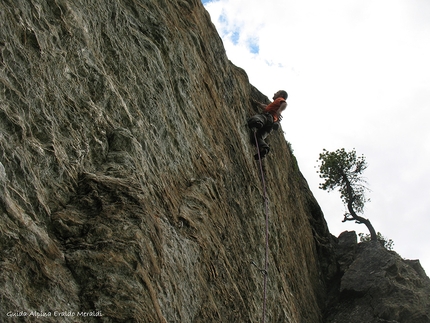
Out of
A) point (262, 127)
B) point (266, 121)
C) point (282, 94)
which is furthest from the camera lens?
point (282, 94)

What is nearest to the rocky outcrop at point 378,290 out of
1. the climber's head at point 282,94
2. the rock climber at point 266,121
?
the rock climber at point 266,121

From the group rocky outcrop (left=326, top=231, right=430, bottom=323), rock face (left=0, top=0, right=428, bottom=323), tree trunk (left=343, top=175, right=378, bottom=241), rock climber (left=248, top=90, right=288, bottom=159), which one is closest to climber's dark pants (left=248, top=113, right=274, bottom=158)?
rock climber (left=248, top=90, right=288, bottom=159)

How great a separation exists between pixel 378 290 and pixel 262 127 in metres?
7.15

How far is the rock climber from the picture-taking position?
46.4 ft

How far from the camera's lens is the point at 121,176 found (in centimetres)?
670

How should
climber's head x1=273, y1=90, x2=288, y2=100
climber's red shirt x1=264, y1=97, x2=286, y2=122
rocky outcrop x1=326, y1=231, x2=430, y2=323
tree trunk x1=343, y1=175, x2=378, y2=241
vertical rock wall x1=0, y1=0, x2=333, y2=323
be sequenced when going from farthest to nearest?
tree trunk x1=343, y1=175, x2=378, y2=241, climber's head x1=273, y1=90, x2=288, y2=100, rocky outcrop x1=326, y1=231, x2=430, y2=323, climber's red shirt x1=264, y1=97, x2=286, y2=122, vertical rock wall x1=0, y1=0, x2=333, y2=323

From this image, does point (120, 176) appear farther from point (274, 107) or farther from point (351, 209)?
point (351, 209)

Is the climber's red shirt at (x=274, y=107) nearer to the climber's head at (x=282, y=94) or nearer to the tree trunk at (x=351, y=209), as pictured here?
the climber's head at (x=282, y=94)

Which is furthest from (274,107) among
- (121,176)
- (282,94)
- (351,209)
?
(351,209)

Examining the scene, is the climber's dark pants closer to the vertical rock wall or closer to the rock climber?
the rock climber

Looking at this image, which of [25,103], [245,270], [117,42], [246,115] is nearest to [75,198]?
[25,103]

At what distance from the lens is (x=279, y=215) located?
14539 millimetres

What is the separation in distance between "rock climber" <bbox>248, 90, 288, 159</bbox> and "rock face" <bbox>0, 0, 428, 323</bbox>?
1909mm

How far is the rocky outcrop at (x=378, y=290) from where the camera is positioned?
605 inches
